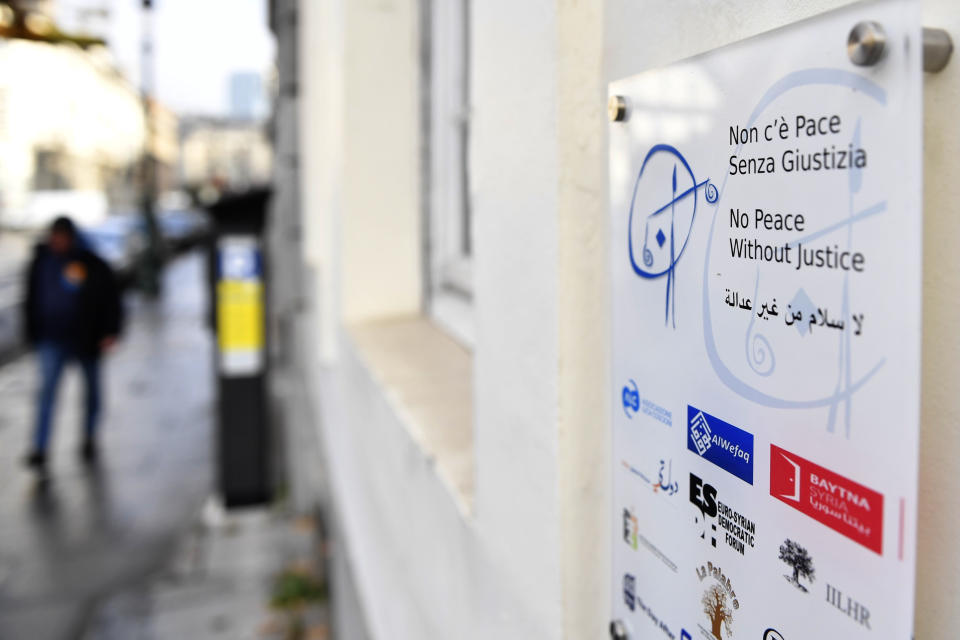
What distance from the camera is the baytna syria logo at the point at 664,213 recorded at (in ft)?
2.38

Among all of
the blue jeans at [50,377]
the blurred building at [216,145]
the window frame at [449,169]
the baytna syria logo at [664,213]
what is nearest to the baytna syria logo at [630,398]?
the baytna syria logo at [664,213]

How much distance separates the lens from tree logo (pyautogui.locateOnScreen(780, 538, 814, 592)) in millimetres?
584

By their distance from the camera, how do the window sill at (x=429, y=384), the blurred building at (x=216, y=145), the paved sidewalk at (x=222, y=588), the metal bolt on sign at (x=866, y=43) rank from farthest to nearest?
the blurred building at (x=216, y=145) < the paved sidewalk at (x=222, y=588) < the window sill at (x=429, y=384) < the metal bolt on sign at (x=866, y=43)

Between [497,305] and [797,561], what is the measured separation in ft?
2.29

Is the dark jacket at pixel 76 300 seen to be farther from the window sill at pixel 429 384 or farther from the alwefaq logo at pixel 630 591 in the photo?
the alwefaq logo at pixel 630 591

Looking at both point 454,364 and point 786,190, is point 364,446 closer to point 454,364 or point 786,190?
point 454,364

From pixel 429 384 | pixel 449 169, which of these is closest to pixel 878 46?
pixel 429 384

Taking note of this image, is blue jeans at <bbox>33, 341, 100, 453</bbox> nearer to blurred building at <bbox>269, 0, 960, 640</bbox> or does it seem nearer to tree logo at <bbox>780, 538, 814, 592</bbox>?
blurred building at <bbox>269, 0, 960, 640</bbox>

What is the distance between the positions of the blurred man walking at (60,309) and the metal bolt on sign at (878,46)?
6.84m

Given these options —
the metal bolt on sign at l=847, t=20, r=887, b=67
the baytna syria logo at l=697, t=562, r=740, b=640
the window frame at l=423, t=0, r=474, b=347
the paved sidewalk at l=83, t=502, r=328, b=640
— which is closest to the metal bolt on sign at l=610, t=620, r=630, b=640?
the baytna syria logo at l=697, t=562, r=740, b=640

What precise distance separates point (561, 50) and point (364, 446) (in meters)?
2.03

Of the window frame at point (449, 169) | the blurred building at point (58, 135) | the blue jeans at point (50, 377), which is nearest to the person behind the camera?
the window frame at point (449, 169)

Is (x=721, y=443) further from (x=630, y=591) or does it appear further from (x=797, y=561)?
(x=630, y=591)

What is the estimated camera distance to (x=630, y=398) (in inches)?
34.3
